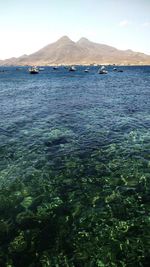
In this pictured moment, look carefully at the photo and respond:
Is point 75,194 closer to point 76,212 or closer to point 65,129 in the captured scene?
point 76,212

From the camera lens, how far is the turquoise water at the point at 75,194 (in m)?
12.3

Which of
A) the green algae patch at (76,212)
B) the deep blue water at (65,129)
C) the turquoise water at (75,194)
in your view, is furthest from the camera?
the deep blue water at (65,129)

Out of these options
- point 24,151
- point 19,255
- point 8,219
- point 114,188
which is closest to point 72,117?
point 24,151

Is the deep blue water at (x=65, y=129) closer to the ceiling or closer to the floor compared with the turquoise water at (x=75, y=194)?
closer to the ceiling

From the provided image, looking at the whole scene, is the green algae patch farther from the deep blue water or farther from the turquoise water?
the deep blue water

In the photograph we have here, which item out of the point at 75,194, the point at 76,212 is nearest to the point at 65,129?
the point at 75,194

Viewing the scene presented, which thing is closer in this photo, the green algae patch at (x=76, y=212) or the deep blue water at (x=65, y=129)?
the green algae patch at (x=76, y=212)

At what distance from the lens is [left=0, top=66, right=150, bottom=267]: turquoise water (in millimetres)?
→ 12297

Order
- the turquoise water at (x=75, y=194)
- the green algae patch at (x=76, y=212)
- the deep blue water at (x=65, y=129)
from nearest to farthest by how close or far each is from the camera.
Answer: the green algae patch at (x=76, y=212), the turquoise water at (x=75, y=194), the deep blue water at (x=65, y=129)

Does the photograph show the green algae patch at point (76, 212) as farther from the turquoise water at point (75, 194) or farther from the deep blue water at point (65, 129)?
the deep blue water at point (65, 129)

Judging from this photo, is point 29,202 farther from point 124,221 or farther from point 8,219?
point 124,221

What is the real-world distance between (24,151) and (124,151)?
1009 centimetres

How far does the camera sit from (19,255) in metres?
12.1

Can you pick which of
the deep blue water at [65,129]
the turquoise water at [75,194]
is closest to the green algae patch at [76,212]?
the turquoise water at [75,194]
